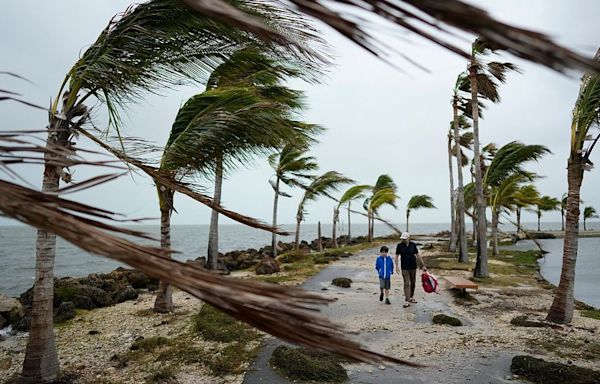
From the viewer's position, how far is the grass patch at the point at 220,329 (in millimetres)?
7121

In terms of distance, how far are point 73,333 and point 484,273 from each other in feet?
43.3

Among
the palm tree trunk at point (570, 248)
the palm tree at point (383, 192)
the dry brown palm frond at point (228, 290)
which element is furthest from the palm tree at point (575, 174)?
the palm tree at point (383, 192)

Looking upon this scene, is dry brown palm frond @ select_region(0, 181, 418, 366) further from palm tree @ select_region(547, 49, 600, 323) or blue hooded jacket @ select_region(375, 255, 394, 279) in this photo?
blue hooded jacket @ select_region(375, 255, 394, 279)

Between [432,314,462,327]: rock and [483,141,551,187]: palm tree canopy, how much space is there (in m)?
9.34

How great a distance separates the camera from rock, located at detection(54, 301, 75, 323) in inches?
358

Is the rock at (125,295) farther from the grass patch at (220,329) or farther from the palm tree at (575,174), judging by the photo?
the palm tree at (575,174)

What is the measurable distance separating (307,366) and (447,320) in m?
3.95

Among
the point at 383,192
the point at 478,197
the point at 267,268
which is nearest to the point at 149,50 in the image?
the point at 267,268

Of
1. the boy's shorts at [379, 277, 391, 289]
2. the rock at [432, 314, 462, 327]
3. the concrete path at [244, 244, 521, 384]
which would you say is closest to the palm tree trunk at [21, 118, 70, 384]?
the concrete path at [244, 244, 521, 384]

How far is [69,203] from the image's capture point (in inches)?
42.1

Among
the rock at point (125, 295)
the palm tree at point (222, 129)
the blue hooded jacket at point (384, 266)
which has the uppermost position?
the palm tree at point (222, 129)

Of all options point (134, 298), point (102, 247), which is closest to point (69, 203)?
point (102, 247)

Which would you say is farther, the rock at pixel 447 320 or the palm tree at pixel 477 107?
the palm tree at pixel 477 107

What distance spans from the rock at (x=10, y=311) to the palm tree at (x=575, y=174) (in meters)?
12.0
